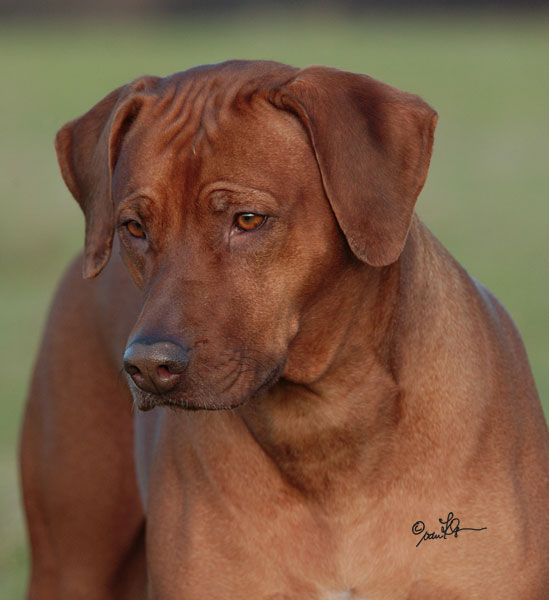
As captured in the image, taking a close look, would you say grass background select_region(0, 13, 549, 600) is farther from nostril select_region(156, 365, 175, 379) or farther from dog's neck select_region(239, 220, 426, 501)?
nostril select_region(156, 365, 175, 379)

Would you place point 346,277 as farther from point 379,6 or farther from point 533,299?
point 379,6

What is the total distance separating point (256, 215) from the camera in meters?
3.47

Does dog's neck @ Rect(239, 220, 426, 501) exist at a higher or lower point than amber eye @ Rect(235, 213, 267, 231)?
lower

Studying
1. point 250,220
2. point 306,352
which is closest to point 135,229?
point 250,220

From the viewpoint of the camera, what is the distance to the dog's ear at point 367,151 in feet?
11.5

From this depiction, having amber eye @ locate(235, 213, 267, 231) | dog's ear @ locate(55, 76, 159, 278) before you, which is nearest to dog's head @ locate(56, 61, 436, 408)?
amber eye @ locate(235, 213, 267, 231)

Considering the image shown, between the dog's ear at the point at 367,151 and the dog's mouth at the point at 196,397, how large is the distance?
0.48m

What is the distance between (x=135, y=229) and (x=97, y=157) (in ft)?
1.38

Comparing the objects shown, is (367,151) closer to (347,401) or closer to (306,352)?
(306,352)

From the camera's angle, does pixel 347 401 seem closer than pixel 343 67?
Yes

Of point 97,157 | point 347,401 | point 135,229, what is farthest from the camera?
point 97,157

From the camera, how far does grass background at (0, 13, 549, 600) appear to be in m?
13.4

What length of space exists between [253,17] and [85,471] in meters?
35.7
